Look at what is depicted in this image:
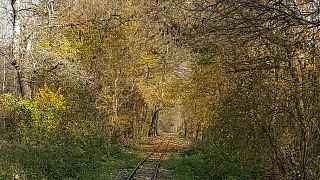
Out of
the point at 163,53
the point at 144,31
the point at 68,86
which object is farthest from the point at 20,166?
the point at 163,53

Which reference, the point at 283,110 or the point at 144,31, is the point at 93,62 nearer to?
the point at 144,31

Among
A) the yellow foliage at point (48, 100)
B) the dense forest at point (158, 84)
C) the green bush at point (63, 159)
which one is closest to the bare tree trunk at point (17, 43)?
the dense forest at point (158, 84)

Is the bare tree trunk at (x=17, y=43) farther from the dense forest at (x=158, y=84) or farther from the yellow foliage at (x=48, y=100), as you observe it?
the yellow foliage at (x=48, y=100)

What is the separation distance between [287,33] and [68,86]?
1472cm

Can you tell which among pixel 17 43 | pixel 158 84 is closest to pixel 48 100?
pixel 17 43

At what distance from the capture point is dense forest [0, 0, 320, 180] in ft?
31.9

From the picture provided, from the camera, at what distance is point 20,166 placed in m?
13.1

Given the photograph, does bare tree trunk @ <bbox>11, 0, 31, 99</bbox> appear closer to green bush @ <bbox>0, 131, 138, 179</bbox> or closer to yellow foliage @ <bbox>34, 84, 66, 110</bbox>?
yellow foliage @ <bbox>34, 84, 66, 110</bbox>

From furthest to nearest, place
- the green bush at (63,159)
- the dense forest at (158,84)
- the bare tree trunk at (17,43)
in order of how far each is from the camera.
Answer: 1. the bare tree trunk at (17,43)
2. the green bush at (63,159)
3. the dense forest at (158,84)

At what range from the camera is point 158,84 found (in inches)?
1470

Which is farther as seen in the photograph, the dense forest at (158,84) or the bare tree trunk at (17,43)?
the bare tree trunk at (17,43)

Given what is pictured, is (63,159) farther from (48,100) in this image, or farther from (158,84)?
(158,84)

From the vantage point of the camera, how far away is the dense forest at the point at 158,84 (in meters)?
9.73

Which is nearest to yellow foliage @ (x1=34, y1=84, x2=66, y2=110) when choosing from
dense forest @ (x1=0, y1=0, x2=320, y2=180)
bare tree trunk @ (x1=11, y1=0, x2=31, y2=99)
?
dense forest @ (x1=0, y1=0, x2=320, y2=180)
